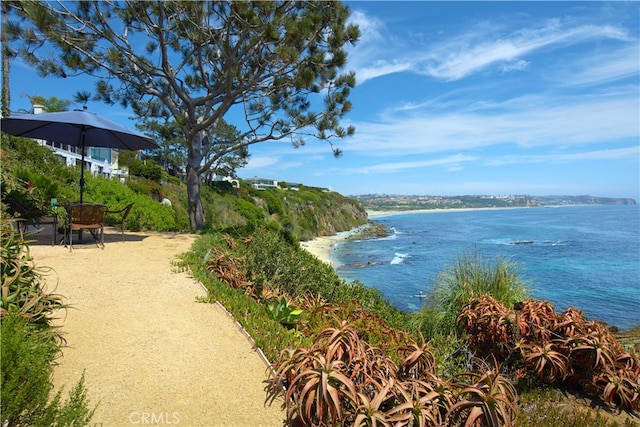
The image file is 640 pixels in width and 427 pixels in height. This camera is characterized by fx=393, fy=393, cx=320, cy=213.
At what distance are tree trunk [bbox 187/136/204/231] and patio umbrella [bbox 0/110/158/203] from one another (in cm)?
208

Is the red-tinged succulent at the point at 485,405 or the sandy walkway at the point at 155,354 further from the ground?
the red-tinged succulent at the point at 485,405

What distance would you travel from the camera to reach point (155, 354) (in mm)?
3543

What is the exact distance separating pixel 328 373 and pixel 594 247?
3948cm

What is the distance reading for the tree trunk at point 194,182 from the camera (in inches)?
453

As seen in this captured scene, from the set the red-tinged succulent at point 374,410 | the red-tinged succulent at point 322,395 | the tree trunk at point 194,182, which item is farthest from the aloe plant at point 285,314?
the tree trunk at point 194,182

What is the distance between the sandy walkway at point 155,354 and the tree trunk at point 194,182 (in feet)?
18.8

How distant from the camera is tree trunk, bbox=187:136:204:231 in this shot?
11508 millimetres

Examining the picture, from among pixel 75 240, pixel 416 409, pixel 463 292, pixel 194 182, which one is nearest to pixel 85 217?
pixel 75 240

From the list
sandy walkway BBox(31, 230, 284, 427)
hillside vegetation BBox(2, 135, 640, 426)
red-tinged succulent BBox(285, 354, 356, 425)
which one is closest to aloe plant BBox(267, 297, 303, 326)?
hillside vegetation BBox(2, 135, 640, 426)

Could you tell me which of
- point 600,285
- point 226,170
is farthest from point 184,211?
point 600,285

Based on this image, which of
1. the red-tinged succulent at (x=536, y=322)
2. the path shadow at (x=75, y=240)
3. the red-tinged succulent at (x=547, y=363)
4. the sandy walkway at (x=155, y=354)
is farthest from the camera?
the path shadow at (x=75, y=240)

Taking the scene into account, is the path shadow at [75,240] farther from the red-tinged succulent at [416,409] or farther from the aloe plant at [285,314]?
the red-tinged succulent at [416,409]

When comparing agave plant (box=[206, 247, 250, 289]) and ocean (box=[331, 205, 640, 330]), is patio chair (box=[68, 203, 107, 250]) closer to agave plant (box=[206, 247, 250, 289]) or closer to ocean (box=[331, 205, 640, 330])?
agave plant (box=[206, 247, 250, 289])

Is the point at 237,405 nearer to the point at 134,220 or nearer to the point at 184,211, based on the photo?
the point at 134,220
